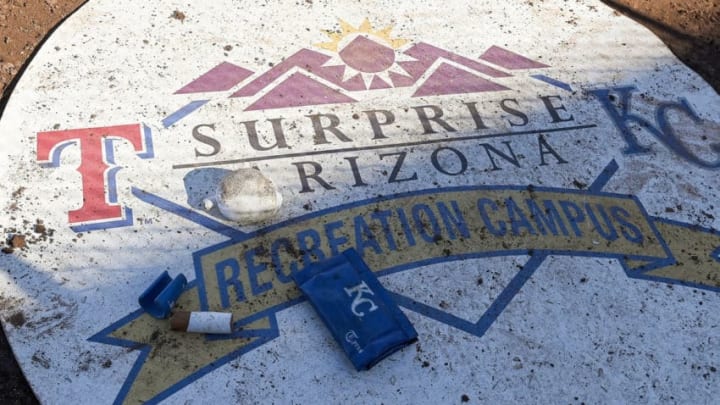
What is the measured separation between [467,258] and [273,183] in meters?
1.69

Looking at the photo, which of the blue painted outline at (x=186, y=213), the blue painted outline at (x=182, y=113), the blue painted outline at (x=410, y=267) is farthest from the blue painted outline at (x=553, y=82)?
the blue painted outline at (x=186, y=213)

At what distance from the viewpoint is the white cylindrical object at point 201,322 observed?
5.03m

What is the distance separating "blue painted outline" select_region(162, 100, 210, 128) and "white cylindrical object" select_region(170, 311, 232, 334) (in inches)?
81.1

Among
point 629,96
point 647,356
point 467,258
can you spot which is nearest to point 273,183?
point 467,258

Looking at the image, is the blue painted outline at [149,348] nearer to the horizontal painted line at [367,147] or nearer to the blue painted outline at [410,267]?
the blue painted outline at [410,267]

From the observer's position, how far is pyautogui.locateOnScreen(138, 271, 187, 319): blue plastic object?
5.06m

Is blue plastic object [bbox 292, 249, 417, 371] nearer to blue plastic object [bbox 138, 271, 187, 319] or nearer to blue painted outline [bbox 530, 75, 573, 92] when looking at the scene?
blue plastic object [bbox 138, 271, 187, 319]

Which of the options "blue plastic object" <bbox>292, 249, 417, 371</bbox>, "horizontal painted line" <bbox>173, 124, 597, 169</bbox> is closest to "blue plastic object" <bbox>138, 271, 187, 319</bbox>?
"blue plastic object" <bbox>292, 249, 417, 371</bbox>

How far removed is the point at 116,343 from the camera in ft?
16.5

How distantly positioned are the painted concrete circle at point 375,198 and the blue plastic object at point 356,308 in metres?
0.11

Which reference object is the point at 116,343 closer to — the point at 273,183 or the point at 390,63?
the point at 273,183

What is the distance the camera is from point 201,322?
5035mm

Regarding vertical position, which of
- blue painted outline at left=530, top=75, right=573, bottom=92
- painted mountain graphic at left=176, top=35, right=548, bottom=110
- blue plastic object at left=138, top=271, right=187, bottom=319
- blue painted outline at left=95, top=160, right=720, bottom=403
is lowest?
blue painted outline at left=95, top=160, right=720, bottom=403

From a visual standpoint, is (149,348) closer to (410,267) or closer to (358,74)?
(410,267)
